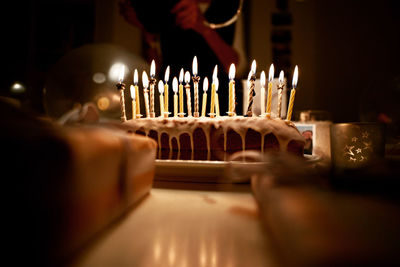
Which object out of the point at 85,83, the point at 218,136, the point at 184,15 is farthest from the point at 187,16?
the point at 218,136

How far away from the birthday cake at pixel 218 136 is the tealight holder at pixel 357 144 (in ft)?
0.63

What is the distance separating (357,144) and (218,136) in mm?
560

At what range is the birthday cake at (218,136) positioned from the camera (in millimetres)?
915

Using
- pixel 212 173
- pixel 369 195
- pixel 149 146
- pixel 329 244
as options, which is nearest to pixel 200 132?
pixel 212 173

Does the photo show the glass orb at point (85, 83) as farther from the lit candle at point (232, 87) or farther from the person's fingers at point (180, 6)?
the lit candle at point (232, 87)

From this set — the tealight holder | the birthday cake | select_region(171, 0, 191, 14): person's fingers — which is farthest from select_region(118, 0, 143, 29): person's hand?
the tealight holder

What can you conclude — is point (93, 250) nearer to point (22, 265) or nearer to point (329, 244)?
point (22, 265)

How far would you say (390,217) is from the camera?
28 cm

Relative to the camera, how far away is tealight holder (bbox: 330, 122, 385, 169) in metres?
0.94

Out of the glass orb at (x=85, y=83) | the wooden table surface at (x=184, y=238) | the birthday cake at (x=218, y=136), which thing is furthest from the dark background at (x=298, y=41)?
the wooden table surface at (x=184, y=238)

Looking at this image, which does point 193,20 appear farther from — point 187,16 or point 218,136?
point 218,136

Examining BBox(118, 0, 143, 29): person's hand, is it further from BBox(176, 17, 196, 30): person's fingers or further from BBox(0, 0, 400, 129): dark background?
BBox(176, 17, 196, 30): person's fingers

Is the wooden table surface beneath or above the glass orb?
beneath

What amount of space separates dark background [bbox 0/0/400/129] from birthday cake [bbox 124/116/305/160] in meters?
2.00
